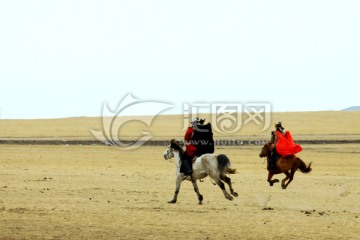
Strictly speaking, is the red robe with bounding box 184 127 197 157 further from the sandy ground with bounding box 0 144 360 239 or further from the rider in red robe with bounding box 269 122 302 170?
the rider in red robe with bounding box 269 122 302 170

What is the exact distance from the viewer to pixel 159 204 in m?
20.9

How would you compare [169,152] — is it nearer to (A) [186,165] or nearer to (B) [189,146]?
(B) [189,146]

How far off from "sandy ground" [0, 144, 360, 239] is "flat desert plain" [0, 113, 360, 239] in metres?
0.02

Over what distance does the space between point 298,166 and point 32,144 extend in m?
36.5

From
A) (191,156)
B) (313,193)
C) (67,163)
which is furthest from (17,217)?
(67,163)

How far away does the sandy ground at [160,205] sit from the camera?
1576 cm

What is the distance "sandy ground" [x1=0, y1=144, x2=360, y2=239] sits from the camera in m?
15.8

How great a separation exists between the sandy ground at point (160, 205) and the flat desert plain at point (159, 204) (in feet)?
0.07

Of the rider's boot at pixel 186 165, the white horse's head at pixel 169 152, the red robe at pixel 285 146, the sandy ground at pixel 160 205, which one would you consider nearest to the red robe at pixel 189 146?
the rider's boot at pixel 186 165

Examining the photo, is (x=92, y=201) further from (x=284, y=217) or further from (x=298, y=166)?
(x=298, y=166)

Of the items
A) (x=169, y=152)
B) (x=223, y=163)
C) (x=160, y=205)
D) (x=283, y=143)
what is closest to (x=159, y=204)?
(x=160, y=205)

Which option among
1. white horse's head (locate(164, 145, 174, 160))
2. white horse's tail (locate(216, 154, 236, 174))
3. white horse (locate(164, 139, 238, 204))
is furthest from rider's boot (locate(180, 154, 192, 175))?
white horse's tail (locate(216, 154, 236, 174))

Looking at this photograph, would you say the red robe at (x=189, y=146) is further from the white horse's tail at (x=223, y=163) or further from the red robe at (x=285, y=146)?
the red robe at (x=285, y=146)

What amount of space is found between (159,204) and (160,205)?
0.88 feet
